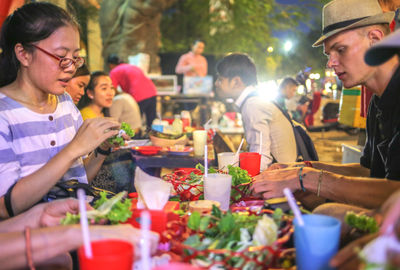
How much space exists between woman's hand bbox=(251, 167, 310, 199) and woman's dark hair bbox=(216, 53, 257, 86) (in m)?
2.56

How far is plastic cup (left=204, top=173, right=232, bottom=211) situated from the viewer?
1.84 metres

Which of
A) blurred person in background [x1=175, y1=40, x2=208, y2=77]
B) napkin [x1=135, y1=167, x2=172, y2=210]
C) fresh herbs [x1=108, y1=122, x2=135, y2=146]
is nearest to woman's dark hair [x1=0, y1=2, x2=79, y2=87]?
fresh herbs [x1=108, y1=122, x2=135, y2=146]

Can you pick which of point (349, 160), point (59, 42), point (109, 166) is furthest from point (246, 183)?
point (349, 160)

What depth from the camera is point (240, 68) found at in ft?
14.5

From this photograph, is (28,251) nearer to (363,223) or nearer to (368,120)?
(363,223)

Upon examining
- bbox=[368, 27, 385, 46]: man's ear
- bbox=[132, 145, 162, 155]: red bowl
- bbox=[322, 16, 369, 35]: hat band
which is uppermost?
bbox=[322, 16, 369, 35]: hat band

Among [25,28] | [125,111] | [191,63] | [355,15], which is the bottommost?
[125,111]

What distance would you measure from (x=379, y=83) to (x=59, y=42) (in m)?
1.87

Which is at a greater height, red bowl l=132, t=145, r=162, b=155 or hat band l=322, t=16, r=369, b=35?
hat band l=322, t=16, r=369, b=35

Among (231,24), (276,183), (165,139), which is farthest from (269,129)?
(231,24)

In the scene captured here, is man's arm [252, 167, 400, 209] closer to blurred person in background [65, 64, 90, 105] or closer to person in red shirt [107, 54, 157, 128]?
blurred person in background [65, 64, 90, 105]

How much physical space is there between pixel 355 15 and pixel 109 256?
1.98 m

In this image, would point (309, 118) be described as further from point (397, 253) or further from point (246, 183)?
point (397, 253)

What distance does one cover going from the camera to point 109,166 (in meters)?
4.29
